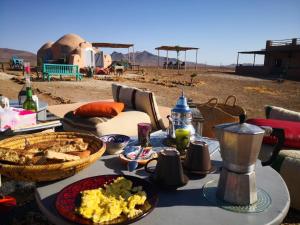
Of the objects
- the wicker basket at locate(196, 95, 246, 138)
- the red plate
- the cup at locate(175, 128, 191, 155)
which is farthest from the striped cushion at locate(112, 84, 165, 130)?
the red plate

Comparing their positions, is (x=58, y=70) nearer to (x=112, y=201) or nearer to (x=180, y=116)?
(x=180, y=116)

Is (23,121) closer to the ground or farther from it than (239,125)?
closer to the ground

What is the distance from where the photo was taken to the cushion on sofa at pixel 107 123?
3.12 m

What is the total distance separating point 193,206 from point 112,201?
0.36 meters

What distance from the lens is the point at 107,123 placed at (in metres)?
3.18

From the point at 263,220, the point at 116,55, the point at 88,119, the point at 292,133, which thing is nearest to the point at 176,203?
the point at 263,220

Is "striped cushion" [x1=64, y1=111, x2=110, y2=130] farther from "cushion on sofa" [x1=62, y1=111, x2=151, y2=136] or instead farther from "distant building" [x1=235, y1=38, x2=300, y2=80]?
"distant building" [x1=235, y1=38, x2=300, y2=80]

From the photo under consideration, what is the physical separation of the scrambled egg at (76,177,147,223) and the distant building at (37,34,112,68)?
20438mm

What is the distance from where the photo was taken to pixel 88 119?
3.27 metres

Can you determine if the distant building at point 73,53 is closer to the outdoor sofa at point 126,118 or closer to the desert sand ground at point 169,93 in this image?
the desert sand ground at point 169,93

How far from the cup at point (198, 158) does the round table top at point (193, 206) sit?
63mm

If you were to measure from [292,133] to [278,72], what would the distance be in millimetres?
27251

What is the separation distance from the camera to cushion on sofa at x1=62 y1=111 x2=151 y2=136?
10.2ft

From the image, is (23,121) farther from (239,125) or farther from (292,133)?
(292,133)
